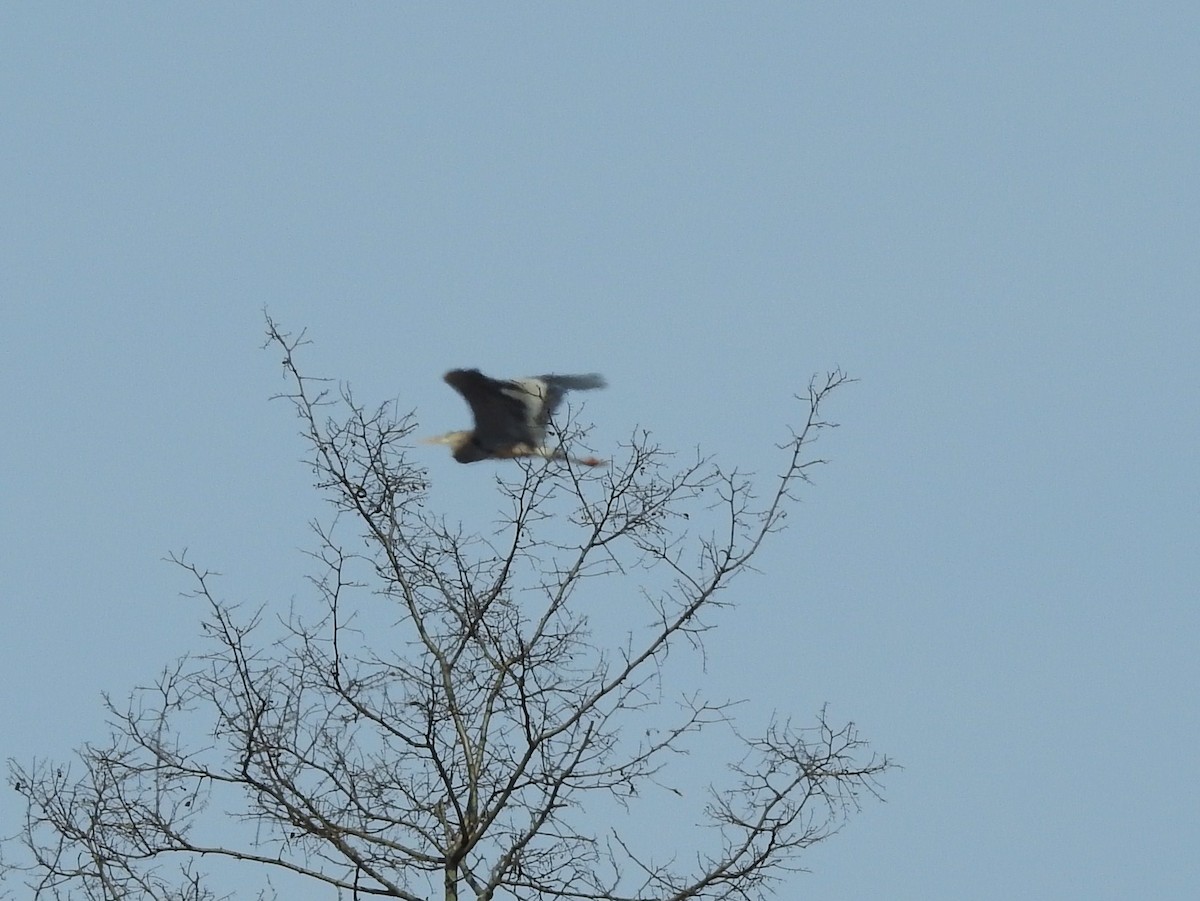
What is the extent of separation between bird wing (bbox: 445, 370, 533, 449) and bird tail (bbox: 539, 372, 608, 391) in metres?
0.19

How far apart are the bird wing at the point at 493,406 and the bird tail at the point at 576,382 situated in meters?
0.19

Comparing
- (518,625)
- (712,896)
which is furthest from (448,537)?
(712,896)

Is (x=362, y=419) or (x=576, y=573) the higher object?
(x=362, y=419)

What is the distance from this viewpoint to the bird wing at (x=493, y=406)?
1102cm

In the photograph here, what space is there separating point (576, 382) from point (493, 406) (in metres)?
0.44

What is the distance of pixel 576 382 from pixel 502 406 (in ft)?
1.33

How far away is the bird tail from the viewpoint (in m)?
11.3

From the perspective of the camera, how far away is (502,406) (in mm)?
11242

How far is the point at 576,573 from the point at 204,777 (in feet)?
6.18

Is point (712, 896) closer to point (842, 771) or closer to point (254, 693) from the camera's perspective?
point (842, 771)

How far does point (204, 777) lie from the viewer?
9.85 meters

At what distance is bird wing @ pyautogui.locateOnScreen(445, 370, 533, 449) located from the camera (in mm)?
11016

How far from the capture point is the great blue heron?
10969 millimetres

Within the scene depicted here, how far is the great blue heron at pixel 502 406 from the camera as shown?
1097cm
